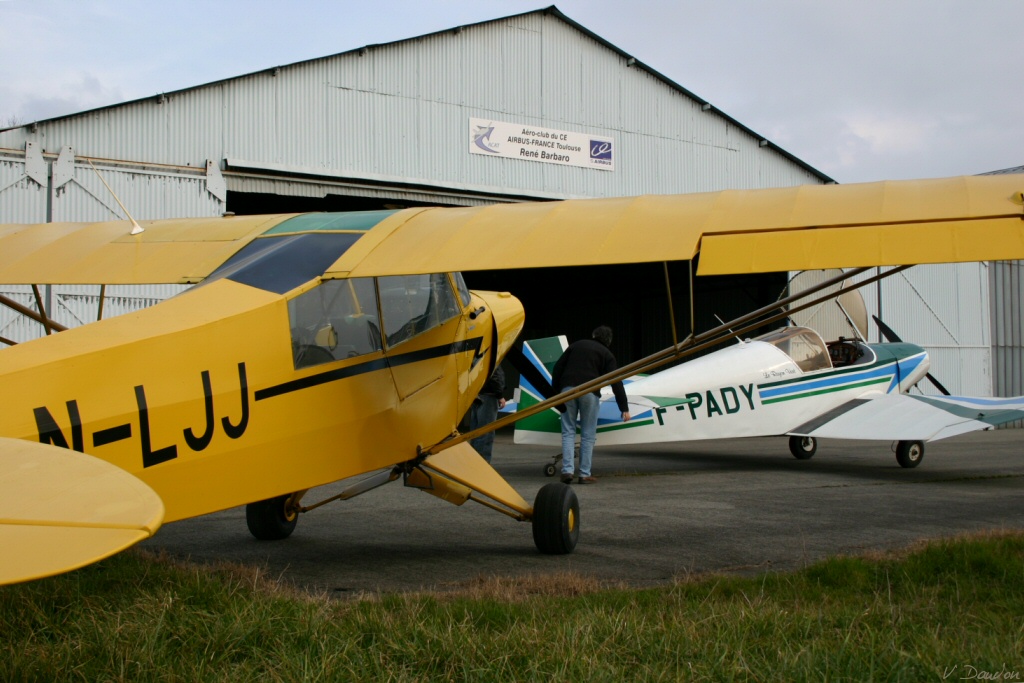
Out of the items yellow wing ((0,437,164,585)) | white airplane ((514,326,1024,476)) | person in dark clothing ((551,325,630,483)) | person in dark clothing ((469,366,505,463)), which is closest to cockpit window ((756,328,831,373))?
white airplane ((514,326,1024,476))

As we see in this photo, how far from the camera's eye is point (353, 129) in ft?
51.1

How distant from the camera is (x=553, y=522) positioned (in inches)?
229

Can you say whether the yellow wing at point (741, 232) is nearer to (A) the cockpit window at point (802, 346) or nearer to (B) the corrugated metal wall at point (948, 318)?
(A) the cockpit window at point (802, 346)

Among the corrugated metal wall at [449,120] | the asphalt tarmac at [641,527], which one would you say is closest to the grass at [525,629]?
the asphalt tarmac at [641,527]

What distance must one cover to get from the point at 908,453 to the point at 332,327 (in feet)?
28.4

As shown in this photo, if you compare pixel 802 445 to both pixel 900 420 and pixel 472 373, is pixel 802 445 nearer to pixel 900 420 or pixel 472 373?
pixel 900 420

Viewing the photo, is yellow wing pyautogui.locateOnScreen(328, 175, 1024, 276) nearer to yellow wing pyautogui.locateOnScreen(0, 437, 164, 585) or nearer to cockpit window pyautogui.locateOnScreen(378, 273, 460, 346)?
cockpit window pyautogui.locateOnScreen(378, 273, 460, 346)

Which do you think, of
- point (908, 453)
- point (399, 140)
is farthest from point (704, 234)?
point (399, 140)

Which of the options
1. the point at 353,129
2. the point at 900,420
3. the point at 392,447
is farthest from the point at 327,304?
the point at 353,129

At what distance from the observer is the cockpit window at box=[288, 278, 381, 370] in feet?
15.0

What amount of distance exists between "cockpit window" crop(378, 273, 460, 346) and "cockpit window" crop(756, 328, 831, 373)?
7.06 metres

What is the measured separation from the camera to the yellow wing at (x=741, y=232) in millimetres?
4227

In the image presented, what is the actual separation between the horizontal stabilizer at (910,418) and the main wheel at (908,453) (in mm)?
406

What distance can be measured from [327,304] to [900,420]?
27.4 feet
